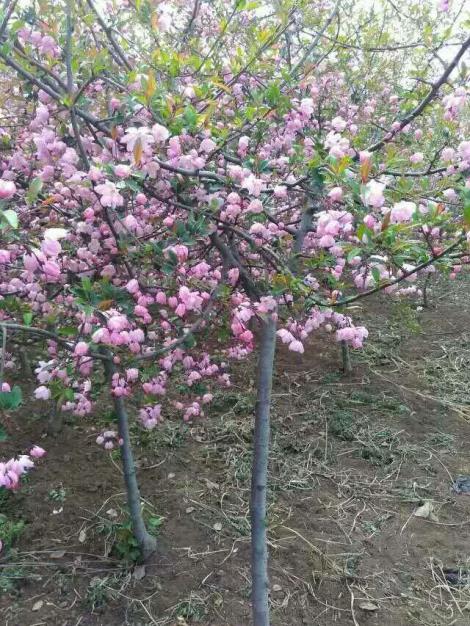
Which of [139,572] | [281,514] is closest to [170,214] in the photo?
[139,572]

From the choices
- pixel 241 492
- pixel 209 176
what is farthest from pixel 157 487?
pixel 209 176

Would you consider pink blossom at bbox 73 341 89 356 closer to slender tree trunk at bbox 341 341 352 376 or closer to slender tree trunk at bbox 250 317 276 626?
slender tree trunk at bbox 250 317 276 626

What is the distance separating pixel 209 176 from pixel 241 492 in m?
2.07

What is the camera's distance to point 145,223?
221cm

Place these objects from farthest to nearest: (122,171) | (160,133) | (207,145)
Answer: (207,145)
(160,133)
(122,171)

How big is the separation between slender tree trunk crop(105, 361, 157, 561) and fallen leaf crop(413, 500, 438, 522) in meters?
1.50

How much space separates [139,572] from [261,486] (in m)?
0.94

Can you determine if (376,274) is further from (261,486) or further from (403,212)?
(261,486)

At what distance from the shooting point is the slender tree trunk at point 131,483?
2.43 meters

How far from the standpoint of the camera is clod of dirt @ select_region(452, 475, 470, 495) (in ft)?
10.7

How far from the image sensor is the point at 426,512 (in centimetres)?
305

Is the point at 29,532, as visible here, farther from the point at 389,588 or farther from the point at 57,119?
the point at 57,119

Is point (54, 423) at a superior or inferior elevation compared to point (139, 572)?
superior

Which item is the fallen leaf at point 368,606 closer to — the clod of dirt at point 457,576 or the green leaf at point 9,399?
the clod of dirt at point 457,576
